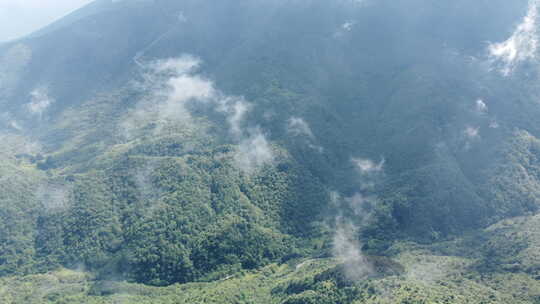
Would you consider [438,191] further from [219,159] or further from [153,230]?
[153,230]

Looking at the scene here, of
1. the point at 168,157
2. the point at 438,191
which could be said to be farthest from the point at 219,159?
the point at 438,191

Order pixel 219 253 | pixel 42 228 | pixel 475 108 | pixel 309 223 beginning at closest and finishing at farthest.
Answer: pixel 219 253
pixel 42 228
pixel 309 223
pixel 475 108

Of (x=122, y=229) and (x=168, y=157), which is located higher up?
(x=168, y=157)

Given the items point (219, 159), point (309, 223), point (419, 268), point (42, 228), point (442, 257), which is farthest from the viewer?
point (219, 159)

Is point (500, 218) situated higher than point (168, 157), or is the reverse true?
point (168, 157)

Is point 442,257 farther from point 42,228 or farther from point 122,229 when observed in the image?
point 42,228

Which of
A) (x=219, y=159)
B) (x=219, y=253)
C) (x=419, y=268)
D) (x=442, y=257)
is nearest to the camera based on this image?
(x=419, y=268)

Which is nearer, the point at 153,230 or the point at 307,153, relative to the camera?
the point at 153,230

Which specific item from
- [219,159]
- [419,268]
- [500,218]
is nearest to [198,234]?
[219,159]

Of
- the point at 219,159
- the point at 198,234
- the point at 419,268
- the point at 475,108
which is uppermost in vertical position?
the point at 475,108
